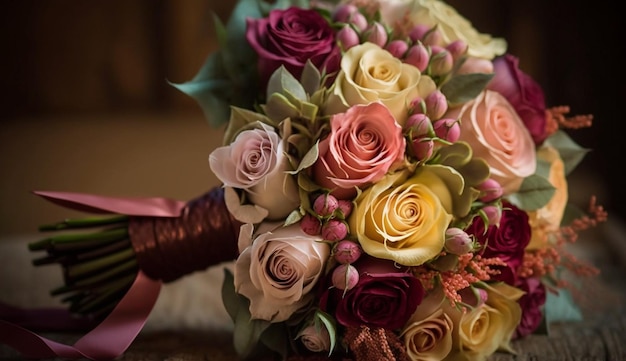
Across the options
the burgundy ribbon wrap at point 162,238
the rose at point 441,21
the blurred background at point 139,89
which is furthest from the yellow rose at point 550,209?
the blurred background at point 139,89

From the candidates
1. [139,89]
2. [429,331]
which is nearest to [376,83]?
[429,331]

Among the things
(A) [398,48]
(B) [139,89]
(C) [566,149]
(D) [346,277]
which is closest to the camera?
(D) [346,277]

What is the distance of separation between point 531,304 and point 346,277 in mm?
278

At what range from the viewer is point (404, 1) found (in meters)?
0.82

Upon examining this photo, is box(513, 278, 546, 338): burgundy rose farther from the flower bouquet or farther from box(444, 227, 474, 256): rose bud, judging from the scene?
box(444, 227, 474, 256): rose bud

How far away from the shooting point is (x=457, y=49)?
2.48 feet

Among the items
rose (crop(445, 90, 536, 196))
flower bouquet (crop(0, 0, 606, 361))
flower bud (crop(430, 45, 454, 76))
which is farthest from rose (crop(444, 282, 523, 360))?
flower bud (crop(430, 45, 454, 76))

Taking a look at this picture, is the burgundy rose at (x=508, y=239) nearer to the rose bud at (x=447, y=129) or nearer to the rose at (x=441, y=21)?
the rose bud at (x=447, y=129)

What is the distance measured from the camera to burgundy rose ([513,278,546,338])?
77 cm

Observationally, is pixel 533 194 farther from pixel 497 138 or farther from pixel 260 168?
pixel 260 168

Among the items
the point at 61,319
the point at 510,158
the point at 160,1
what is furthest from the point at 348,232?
the point at 160,1

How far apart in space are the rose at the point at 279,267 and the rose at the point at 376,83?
0.15 meters

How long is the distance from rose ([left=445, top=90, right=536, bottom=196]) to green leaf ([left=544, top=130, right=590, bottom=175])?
10 centimetres

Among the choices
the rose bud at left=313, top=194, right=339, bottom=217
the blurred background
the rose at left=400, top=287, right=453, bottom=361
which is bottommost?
the blurred background
